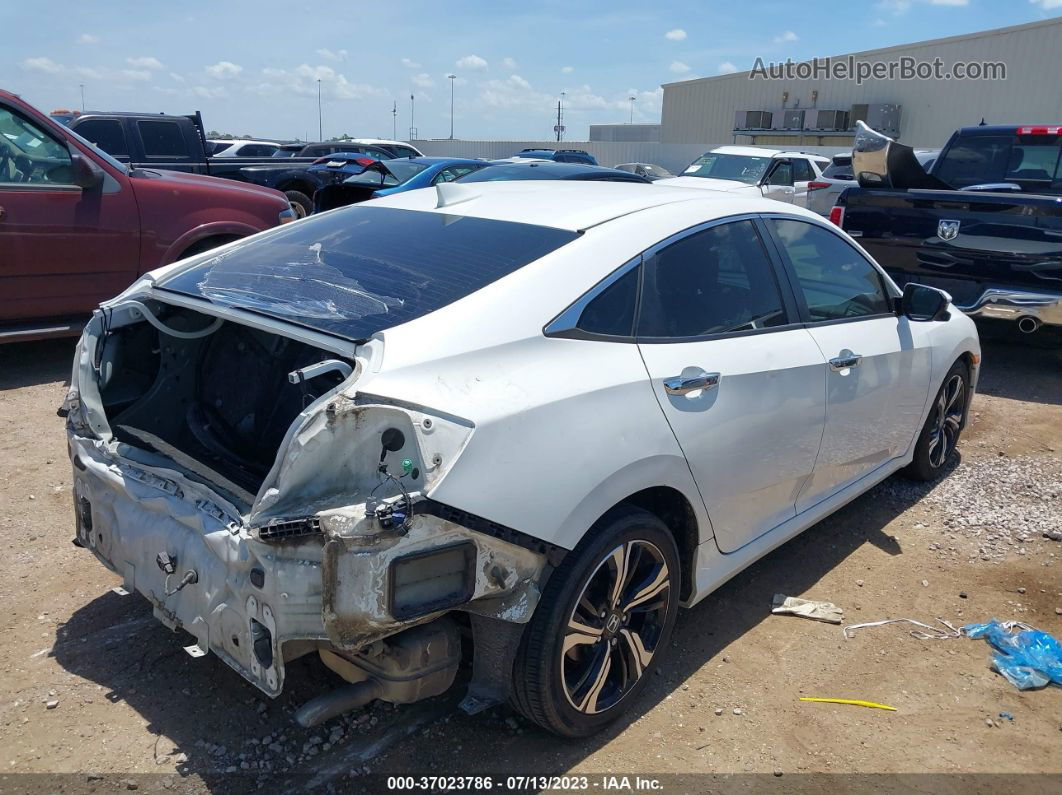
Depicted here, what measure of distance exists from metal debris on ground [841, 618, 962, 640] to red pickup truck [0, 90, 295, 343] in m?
5.75

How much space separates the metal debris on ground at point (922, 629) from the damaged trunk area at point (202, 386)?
2.40 meters

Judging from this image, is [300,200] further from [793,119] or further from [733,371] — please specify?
[793,119]

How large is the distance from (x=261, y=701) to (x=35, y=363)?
5309 mm

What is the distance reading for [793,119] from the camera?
36.4 metres

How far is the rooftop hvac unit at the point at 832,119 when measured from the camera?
3453 cm

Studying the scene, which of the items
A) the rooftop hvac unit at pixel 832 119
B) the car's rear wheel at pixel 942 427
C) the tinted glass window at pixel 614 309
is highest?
the rooftop hvac unit at pixel 832 119

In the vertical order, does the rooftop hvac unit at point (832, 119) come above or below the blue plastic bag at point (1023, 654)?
above

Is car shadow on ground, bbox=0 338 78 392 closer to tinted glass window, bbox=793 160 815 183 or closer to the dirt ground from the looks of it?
the dirt ground

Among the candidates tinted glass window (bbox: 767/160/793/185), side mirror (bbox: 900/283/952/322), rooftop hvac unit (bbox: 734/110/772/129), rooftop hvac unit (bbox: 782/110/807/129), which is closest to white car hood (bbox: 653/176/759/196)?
tinted glass window (bbox: 767/160/793/185)

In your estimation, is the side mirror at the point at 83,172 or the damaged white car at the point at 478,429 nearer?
the damaged white car at the point at 478,429

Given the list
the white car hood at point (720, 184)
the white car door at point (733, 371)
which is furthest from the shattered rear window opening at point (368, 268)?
the white car hood at point (720, 184)

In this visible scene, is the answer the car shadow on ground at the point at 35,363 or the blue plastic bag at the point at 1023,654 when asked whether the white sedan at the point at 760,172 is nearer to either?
the car shadow on ground at the point at 35,363

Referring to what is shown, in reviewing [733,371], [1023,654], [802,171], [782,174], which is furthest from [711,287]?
[802,171]

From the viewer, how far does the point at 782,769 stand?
281cm
